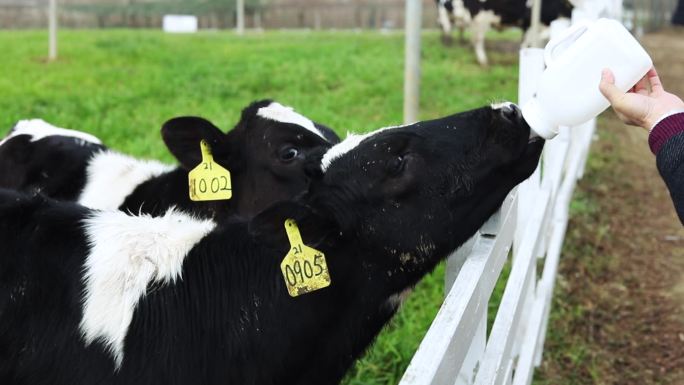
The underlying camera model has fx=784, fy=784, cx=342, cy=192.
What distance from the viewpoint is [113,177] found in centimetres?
408

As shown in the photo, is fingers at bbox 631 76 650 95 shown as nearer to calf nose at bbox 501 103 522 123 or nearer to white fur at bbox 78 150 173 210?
calf nose at bbox 501 103 522 123

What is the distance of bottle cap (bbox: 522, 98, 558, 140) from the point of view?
2309 mm

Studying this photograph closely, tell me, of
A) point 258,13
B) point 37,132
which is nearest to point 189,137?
point 37,132

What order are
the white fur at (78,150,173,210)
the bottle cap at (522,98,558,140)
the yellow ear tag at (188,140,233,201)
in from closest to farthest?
the bottle cap at (522,98,558,140) → the yellow ear tag at (188,140,233,201) → the white fur at (78,150,173,210)

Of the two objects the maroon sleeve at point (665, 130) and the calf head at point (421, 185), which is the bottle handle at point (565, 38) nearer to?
the calf head at point (421, 185)

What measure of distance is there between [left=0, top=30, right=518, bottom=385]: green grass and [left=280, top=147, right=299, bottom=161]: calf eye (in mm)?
1179

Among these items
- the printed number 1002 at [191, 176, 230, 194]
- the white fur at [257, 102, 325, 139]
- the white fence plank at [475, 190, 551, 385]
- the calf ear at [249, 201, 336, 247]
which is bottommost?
the white fence plank at [475, 190, 551, 385]

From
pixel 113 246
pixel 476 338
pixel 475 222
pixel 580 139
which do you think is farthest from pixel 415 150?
pixel 580 139

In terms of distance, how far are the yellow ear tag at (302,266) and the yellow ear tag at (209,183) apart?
1514 mm

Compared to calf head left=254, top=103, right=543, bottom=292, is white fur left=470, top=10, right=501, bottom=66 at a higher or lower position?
higher

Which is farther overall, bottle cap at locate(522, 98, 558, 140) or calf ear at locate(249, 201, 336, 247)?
bottle cap at locate(522, 98, 558, 140)

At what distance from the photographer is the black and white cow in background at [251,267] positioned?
7.16ft

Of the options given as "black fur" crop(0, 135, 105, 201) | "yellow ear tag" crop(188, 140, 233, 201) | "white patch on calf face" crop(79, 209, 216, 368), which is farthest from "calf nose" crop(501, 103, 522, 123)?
"black fur" crop(0, 135, 105, 201)

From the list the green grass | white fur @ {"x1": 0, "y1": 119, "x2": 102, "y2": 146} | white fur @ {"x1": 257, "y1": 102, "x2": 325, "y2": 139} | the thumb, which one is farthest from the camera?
the green grass
